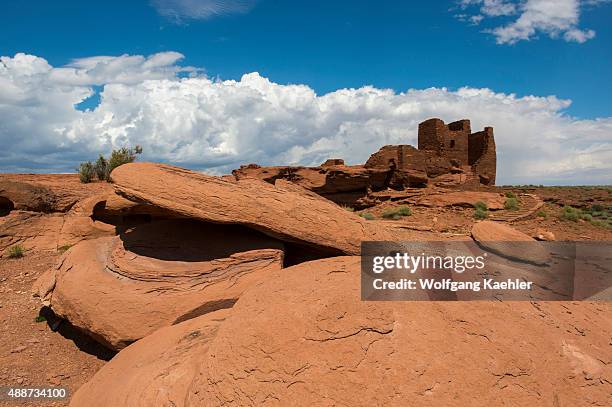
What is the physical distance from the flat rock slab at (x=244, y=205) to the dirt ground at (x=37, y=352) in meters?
2.48

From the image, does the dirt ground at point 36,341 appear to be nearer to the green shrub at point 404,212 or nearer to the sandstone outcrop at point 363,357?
the sandstone outcrop at point 363,357

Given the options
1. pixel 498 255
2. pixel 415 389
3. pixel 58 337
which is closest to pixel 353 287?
pixel 415 389

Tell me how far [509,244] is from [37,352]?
6.88 m

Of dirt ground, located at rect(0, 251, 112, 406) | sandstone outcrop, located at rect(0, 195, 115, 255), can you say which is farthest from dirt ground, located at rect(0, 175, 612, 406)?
sandstone outcrop, located at rect(0, 195, 115, 255)

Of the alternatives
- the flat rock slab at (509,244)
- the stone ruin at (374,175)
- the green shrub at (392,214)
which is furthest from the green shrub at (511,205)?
the flat rock slab at (509,244)

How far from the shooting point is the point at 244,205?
4480mm

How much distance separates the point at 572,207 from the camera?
17.3 m

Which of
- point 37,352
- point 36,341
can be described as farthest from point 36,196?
point 37,352

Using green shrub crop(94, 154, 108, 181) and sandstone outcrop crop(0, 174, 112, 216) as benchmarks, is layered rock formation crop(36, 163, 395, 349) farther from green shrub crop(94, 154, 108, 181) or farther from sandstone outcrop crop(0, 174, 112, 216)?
green shrub crop(94, 154, 108, 181)

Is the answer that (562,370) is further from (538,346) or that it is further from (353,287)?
(353,287)

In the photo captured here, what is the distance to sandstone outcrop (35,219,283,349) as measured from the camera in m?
4.32

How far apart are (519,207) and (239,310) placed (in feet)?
54.3

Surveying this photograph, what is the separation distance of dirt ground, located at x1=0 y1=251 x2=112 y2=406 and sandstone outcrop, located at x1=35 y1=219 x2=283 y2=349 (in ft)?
2.08

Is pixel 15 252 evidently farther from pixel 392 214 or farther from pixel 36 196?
pixel 392 214
